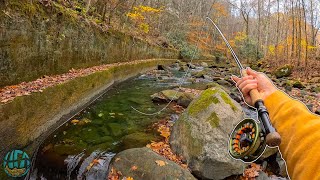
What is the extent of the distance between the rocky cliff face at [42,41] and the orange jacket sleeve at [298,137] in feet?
20.5

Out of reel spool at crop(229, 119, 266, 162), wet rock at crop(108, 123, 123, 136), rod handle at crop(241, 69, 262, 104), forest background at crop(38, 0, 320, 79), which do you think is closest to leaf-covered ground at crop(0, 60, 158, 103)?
wet rock at crop(108, 123, 123, 136)

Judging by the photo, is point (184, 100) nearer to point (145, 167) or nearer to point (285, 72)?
point (145, 167)

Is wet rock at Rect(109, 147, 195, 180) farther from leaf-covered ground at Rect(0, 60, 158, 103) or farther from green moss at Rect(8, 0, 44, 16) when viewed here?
green moss at Rect(8, 0, 44, 16)

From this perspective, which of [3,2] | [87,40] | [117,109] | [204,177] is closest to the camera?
[204,177]

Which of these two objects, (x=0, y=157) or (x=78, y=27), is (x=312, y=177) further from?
(x=78, y=27)

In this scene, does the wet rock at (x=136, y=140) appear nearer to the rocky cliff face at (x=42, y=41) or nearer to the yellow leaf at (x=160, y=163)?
the yellow leaf at (x=160, y=163)

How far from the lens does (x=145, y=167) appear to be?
4.72 m

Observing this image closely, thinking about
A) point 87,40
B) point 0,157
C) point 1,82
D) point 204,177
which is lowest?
point 204,177

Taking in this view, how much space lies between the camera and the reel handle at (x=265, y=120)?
115 cm

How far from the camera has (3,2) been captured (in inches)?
228

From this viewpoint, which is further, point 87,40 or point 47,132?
point 87,40

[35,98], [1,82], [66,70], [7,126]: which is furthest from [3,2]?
[66,70]

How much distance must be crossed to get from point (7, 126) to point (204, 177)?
391 cm

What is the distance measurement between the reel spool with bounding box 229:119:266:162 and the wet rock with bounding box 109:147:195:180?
3191 millimetres
